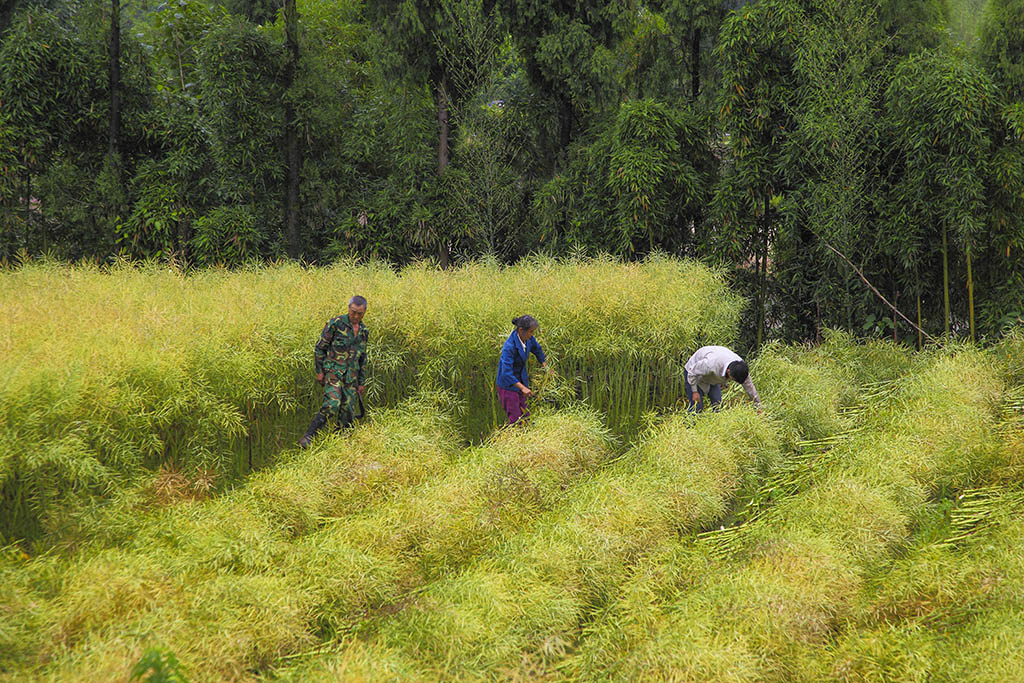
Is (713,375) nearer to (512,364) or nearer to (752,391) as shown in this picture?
(752,391)

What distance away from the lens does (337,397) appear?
5105 millimetres

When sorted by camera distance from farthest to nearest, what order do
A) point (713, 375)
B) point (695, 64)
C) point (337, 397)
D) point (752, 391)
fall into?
1. point (695, 64)
2. point (713, 375)
3. point (752, 391)
4. point (337, 397)

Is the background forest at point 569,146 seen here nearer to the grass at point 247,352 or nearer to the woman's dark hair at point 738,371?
the grass at point 247,352

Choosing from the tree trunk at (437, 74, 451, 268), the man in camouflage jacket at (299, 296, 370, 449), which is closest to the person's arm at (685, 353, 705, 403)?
the man in camouflage jacket at (299, 296, 370, 449)

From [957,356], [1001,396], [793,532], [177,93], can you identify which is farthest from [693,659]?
[177,93]

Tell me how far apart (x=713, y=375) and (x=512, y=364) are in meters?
1.42

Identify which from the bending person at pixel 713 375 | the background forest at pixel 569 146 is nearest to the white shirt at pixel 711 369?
the bending person at pixel 713 375

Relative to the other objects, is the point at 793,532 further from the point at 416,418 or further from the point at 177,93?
the point at 177,93

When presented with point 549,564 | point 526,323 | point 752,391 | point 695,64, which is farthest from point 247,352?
point 695,64

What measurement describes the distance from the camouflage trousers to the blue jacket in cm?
95

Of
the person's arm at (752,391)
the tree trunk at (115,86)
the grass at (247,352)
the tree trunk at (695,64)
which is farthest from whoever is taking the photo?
the tree trunk at (695,64)

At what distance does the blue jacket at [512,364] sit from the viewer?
17.7 feet

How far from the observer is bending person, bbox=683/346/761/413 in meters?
5.54

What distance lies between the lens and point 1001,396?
6348mm
